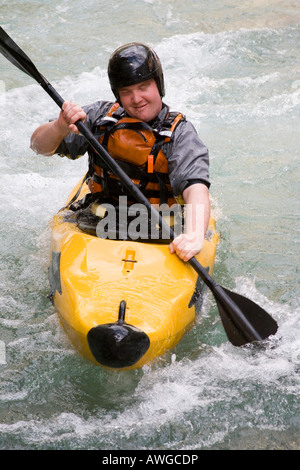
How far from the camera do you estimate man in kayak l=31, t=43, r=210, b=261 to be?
9.52 feet

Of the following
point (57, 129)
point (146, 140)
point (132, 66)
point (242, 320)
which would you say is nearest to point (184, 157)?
point (146, 140)

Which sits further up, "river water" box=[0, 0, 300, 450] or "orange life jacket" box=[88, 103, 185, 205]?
"orange life jacket" box=[88, 103, 185, 205]

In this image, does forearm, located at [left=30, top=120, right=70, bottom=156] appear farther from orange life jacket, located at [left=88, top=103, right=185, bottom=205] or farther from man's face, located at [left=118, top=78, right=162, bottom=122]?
man's face, located at [left=118, top=78, right=162, bottom=122]

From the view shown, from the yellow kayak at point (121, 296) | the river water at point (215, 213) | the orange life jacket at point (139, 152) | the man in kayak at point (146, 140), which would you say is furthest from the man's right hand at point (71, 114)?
the river water at point (215, 213)

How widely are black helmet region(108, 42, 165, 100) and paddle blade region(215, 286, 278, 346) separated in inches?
41.7

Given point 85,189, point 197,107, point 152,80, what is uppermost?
point 152,80

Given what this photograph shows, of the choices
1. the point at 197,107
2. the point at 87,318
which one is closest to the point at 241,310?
the point at 87,318

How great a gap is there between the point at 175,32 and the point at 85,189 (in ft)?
15.2

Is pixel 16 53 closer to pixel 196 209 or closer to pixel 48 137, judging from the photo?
pixel 48 137

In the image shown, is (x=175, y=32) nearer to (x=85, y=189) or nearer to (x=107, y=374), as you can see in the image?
(x=85, y=189)

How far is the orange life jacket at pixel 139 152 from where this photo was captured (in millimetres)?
3037

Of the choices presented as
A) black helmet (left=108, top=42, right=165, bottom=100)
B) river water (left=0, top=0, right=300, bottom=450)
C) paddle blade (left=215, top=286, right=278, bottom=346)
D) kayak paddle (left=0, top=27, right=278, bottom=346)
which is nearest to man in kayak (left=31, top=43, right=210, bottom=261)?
black helmet (left=108, top=42, right=165, bottom=100)

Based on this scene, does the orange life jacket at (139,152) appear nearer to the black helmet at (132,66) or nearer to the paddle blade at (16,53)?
the black helmet at (132,66)
